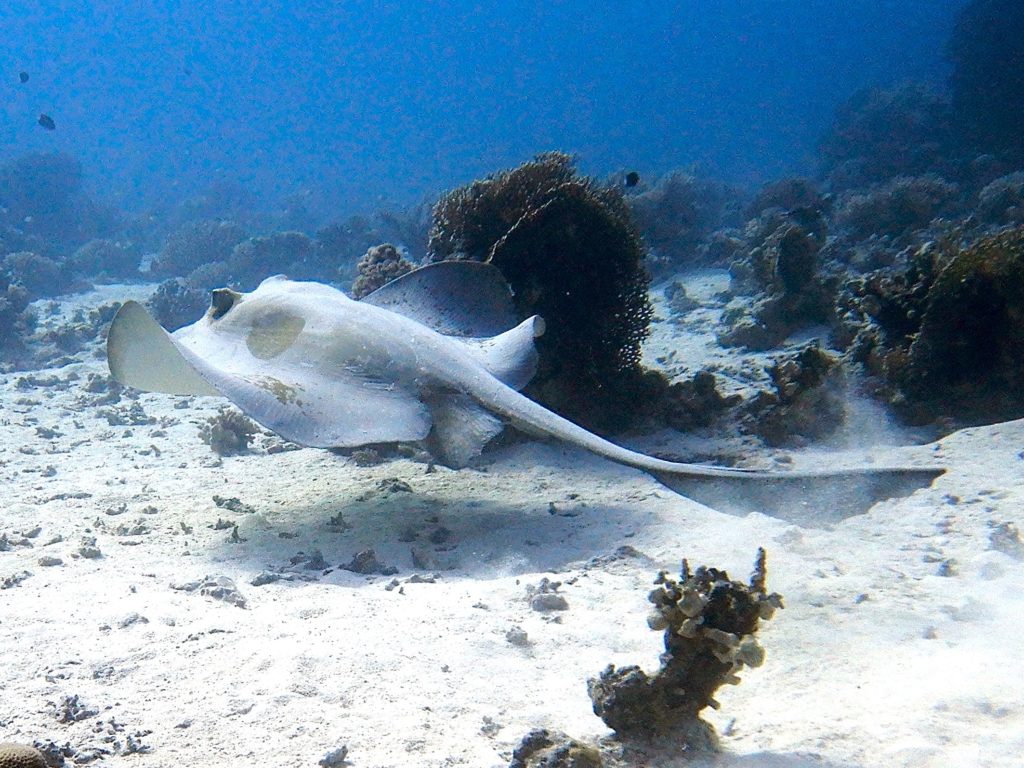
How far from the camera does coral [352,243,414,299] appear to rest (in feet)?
23.4

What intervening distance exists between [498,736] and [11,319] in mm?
14201

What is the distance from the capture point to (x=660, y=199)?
1680cm

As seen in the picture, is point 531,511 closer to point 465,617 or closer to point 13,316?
point 465,617

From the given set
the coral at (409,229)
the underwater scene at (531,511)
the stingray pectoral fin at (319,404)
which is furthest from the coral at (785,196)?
the stingray pectoral fin at (319,404)

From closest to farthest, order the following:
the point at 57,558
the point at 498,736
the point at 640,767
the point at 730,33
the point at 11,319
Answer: the point at 640,767
the point at 498,736
the point at 57,558
the point at 11,319
the point at 730,33

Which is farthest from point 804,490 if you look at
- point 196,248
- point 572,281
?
point 196,248

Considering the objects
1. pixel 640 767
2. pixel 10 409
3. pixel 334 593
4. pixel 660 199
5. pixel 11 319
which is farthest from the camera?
pixel 660 199

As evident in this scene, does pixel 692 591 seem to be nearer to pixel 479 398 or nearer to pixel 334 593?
pixel 334 593

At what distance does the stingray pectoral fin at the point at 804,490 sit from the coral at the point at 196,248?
21306 millimetres

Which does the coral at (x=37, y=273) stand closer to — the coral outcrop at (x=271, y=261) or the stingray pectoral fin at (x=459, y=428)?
the coral outcrop at (x=271, y=261)

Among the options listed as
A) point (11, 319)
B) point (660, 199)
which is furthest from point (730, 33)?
point (11, 319)

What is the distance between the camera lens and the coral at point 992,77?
20875mm

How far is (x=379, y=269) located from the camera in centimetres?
719

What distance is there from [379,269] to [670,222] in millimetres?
11253
